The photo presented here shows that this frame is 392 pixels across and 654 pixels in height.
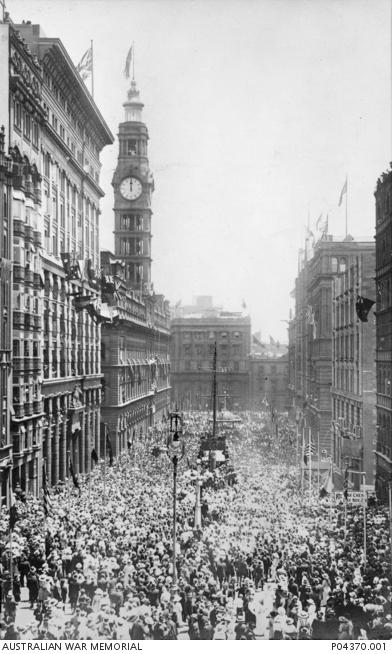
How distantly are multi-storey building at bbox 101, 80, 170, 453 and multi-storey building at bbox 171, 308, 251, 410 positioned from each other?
2885 mm

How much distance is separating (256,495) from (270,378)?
101 m

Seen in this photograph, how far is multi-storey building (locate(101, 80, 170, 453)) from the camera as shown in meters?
87.8

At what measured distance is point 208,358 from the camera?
451ft

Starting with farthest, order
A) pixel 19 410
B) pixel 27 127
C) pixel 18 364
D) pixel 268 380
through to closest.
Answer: pixel 268 380 → pixel 27 127 → pixel 18 364 → pixel 19 410

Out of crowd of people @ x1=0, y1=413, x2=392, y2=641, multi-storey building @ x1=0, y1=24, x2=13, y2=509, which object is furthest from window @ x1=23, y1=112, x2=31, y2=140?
crowd of people @ x1=0, y1=413, x2=392, y2=641

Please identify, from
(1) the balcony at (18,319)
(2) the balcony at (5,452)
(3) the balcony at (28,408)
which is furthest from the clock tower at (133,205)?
(2) the balcony at (5,452)

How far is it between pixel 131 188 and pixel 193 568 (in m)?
85.9

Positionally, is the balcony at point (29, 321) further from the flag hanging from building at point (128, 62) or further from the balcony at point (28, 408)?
the flag hanging from building at point (128, 62)

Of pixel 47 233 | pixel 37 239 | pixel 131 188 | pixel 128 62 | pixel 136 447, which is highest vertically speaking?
pixel 131 188

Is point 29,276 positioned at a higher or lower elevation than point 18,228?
lower

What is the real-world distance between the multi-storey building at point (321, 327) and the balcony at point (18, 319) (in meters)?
36.3

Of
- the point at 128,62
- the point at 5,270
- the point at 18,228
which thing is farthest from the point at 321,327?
the point at 128,62

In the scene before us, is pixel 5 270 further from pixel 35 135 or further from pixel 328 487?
pixel 328 487

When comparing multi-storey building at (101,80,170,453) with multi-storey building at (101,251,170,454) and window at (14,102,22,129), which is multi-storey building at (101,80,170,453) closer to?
multi-storey building at (101,251,170,454)
